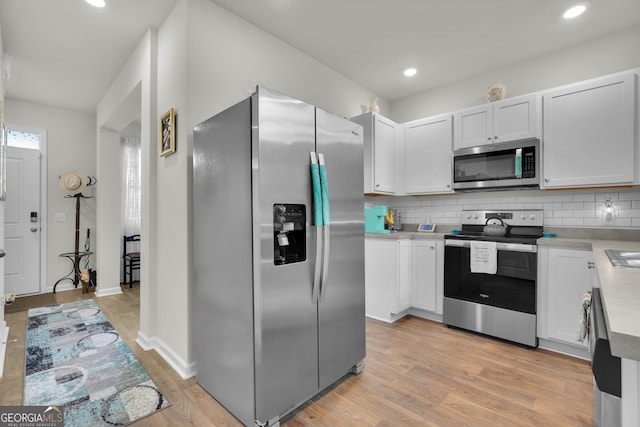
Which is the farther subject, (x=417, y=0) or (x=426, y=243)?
(x=426, y=243)

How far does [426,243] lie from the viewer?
10.6 feet

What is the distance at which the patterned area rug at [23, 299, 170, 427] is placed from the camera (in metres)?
1.81

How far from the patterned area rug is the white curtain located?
6.67 ft

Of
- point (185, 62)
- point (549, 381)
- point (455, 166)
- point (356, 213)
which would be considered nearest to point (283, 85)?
point (185, 62)

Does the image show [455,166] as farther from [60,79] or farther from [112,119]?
[60,79]

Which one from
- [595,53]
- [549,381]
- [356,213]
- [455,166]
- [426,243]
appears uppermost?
[595,53]

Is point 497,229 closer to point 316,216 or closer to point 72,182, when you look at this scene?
point 316,216

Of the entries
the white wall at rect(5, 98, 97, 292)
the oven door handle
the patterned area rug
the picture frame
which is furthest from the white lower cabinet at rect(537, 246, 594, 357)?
the white wall at rect(5, 98, 97, 292)

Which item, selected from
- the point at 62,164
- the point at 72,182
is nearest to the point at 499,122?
the point at 72,182

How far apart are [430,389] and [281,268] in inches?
52.0

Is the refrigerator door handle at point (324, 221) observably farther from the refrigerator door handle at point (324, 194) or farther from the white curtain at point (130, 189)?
the white curtain at point (130, 189)

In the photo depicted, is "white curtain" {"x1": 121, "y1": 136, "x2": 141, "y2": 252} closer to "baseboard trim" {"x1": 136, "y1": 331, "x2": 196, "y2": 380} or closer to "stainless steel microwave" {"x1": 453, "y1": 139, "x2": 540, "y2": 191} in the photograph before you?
"baseboard trim" {"x1": 136, "y1": 331, "x2": 196, "y2": 380}

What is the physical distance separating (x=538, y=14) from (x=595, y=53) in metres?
0.85

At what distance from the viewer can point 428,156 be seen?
3.51m
